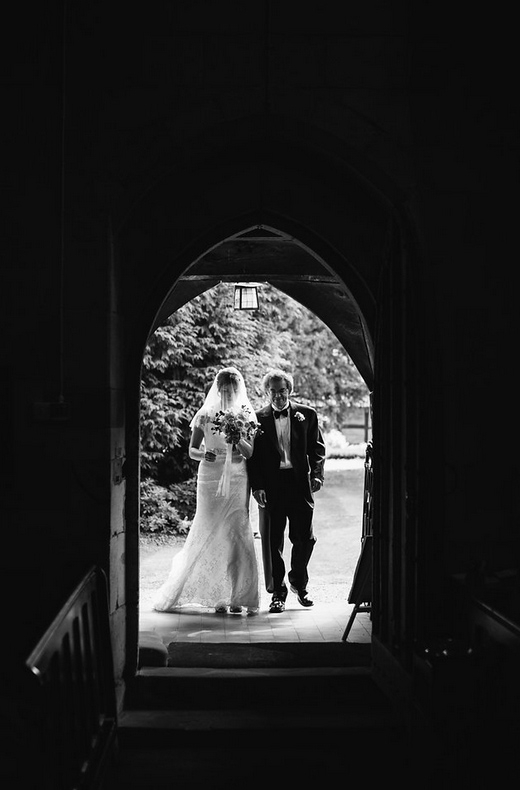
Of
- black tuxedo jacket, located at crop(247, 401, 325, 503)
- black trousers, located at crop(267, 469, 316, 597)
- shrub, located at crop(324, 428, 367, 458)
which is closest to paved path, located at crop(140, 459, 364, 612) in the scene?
black trousers, located at crop(267, 469, 316, 597)

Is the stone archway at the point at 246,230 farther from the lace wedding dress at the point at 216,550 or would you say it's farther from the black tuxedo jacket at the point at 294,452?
the lace wedding dress at the point at 216,550

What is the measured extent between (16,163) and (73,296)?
2.35 feet

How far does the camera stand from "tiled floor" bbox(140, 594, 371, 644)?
632 cm

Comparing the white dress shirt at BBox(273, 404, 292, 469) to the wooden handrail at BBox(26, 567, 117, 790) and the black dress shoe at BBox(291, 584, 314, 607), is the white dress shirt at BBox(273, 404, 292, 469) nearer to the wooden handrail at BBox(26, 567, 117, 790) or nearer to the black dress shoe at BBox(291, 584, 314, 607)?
the black dress shoe at BBox(291, 584, 314, 607)

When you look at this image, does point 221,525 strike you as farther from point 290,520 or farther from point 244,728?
point 244,728

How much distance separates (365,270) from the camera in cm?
542

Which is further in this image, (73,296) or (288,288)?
(288,288)

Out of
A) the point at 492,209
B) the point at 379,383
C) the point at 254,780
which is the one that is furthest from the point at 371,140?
the point at 254,780

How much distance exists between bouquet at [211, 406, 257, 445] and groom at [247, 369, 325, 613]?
0.30 ft

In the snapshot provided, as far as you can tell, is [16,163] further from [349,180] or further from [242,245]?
[242,245]

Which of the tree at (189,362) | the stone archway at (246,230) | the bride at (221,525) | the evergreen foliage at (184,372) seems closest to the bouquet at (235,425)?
the bride at (221,525)

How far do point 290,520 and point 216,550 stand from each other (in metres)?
0.62

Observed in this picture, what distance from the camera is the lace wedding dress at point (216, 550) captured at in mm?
7266

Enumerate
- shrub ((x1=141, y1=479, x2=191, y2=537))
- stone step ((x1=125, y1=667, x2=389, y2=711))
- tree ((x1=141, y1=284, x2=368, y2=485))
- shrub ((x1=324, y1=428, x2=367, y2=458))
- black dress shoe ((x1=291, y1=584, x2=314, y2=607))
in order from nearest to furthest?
stone step ((x1=125, y1=667, x2=389, y2=711))
black dress shoe ((x1=291, y1=584, x2=314, y2=607))
tree ((x1=141, y1=284, x2=368, y2=485))
shrub ((x1=141, y1=479, x2=191, y2=537))
shrub ((x1=324, y1=428, x2=367, y2=458))
